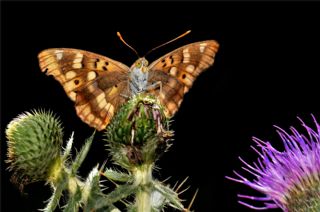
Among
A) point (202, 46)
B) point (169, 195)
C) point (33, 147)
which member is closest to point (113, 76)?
point (202, 46)

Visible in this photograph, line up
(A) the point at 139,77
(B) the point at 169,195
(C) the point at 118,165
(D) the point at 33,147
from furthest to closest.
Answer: (A) the point at 139,77 < (D) the point at 33,147 < (C) the point at 118,165 < (B) the point at 169,195

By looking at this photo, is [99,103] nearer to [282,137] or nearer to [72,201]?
[72,201]

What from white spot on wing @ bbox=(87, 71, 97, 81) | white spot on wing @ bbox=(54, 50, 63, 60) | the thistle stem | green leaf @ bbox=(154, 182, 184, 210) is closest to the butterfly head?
white spot on wing @ bbox=(87, 71, 97, 81)

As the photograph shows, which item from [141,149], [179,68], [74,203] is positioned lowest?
[74,203]

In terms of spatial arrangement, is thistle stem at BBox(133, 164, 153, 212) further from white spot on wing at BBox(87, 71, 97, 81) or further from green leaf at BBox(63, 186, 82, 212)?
white spot on wing at BBox(87, 71, 97, 81)

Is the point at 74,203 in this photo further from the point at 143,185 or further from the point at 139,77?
the point at 139,77

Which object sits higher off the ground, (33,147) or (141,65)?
(141,65)

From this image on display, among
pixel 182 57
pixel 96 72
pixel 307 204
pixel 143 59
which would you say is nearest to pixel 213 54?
pixel 182 57
